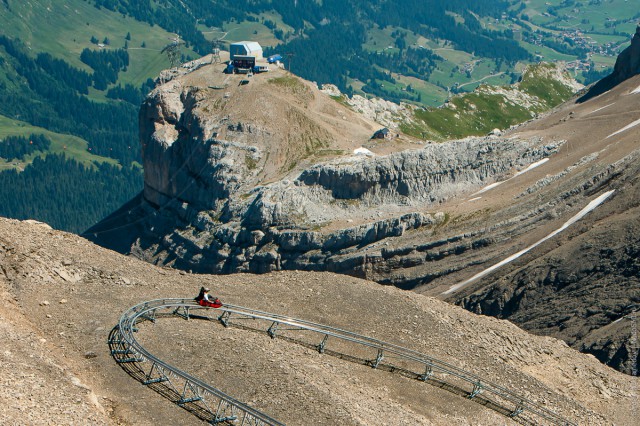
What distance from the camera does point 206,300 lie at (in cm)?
6062

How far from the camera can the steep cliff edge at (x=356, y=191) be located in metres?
118

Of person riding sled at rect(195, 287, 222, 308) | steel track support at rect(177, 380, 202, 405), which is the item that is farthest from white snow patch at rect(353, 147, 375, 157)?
steel track support at rect(177, 380, 202, 405)

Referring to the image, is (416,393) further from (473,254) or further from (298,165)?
(298,165)

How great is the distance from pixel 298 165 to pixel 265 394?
10648cm

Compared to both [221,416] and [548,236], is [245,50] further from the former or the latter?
[221,416]

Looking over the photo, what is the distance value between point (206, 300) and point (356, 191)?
86.8m

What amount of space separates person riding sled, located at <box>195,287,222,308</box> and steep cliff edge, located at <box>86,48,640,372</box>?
36857 millimetres

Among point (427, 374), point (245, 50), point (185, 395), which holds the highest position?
point (245, 50)

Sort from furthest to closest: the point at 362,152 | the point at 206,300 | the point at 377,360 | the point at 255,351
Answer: the point at 362,152
the point at 206,300
the point at 377,360
the point at 255,351

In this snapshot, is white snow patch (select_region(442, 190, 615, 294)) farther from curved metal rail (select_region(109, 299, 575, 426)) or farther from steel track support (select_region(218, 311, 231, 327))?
steel track support (select_region(218, 311, 231, 327))

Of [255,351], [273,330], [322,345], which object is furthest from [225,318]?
[322,345]

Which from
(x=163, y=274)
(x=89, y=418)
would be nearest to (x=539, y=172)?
(x=163, y=274)

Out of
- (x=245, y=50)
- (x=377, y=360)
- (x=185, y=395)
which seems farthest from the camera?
(x=245, y=50)

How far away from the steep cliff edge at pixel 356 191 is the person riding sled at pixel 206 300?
36857 millimetres
